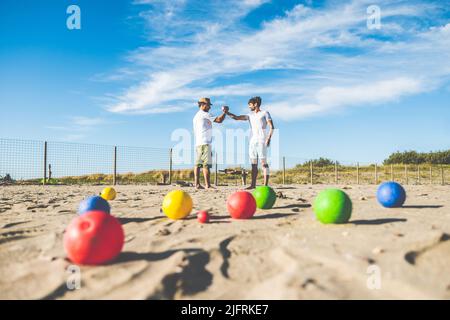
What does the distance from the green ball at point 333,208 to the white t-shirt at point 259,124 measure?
477cm

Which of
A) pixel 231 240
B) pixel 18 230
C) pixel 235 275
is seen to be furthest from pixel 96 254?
pixel 18 230

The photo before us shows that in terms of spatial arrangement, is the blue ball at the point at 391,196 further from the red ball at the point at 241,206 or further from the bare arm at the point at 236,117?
the bare arm at the point at 236,117

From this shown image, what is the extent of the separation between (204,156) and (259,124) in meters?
1.62

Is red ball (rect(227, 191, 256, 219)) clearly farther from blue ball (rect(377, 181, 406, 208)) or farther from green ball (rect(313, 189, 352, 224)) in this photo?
blue ball (rect(377, 181, 406, 208))

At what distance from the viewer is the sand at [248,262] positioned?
2367 millimetres

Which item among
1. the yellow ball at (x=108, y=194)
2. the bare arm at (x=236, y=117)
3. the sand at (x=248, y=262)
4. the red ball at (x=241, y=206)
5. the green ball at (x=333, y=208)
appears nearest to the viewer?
the sand at (x=248, y=262)

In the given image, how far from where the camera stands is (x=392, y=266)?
2631 millimetres

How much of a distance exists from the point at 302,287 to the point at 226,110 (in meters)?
7.28

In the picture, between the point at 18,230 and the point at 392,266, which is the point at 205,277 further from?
the point at 18,230

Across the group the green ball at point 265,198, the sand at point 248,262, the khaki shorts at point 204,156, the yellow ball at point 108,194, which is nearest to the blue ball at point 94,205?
the sand at point 248,262

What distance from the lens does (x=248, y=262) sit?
287 cm

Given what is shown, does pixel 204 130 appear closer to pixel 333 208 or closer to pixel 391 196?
pixel 391 196

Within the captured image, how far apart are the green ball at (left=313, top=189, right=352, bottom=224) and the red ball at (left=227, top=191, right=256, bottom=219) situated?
907mm

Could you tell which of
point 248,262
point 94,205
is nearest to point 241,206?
point 248,262
